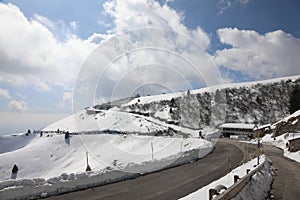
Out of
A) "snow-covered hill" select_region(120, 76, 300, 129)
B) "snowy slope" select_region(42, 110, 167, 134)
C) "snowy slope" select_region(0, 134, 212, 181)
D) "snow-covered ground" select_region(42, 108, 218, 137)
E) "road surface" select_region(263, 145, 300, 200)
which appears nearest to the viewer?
"road surface" select_region(263, 145, 300, 200)

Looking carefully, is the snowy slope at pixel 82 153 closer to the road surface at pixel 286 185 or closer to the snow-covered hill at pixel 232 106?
the road surface at pixel 286 185

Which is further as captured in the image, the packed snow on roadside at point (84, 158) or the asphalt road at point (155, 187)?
the packed snow on roadside at point (84, 158)

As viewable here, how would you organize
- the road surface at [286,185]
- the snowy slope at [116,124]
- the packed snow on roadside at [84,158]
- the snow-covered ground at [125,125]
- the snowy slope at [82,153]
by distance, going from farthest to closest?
1. the snowy slope at [116,124]
2. the snow-covered ground at [125,125]
3. the snowy slope at [82,153]
4. the packed snow on roadside at [84,158]
5. the road surface at [286,185]

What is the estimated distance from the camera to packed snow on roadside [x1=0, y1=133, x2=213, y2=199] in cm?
1012

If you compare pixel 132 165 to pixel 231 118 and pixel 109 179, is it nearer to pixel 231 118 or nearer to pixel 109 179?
pixel 109 179

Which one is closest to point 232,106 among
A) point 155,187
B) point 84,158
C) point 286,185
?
point 84,158

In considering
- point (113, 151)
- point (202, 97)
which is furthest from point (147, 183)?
point (202, 97)

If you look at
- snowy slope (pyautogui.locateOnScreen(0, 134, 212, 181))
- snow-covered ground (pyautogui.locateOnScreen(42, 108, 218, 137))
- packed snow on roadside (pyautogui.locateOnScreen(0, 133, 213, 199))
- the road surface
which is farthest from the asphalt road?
snow-covered ground (pyautogui.locateOnScreen(42, 108, 218, 137))

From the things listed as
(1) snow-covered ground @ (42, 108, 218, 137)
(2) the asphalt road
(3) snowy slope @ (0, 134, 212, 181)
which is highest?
(1) snow-covered ground @ (42, 108, 218, 137)

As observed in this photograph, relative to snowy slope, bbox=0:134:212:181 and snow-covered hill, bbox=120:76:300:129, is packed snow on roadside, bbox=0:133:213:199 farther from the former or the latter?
snow-covered hill, bbox=120:76:300:129

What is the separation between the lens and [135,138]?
173 feet

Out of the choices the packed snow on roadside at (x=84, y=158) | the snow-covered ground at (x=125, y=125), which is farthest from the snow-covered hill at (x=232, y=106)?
the packed snow on roadside at (x=84, y=158)

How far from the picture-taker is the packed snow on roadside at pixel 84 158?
10125 mm

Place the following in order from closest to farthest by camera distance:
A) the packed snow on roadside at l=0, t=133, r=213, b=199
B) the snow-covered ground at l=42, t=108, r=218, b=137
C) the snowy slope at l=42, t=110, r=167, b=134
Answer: the packed snow on roadside at l=0, t=133, r=213, b=199 → the snow-covered ground at l=42, t=108, r=218, b=137 → the snowy slope at l=42, t=110, r=167, b=134
